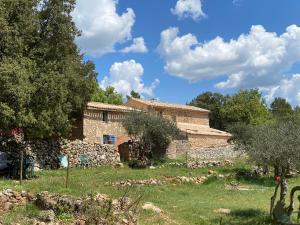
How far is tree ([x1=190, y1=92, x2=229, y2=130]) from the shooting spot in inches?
2995

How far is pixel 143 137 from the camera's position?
121 feet

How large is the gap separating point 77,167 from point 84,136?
9.84m

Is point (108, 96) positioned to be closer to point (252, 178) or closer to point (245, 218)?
point (252, 178)

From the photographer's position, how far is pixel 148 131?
37000 millimetres

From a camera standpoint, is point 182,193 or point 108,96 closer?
point 182,193

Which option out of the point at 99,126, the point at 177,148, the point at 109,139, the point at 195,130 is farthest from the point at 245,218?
the point at 195,130

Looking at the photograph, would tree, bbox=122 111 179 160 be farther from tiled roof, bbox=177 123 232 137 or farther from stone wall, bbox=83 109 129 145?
tiled roof, bbox=177 123 232 137

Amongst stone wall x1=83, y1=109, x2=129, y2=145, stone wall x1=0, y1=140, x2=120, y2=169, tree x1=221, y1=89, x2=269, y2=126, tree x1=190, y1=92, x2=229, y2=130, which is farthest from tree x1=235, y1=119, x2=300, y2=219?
tree x1=190, y1=92, x2=229, y2=130

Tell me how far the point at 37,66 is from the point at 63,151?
6.80m

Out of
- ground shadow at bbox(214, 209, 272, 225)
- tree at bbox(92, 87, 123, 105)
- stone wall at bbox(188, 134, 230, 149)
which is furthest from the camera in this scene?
tree at bbox(92, 87, 123, 105)

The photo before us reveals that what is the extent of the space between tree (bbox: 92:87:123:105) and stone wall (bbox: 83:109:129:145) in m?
20.8

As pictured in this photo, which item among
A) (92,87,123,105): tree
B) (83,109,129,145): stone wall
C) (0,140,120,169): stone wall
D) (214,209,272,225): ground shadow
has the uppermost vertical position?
(92,87,123,105): tree

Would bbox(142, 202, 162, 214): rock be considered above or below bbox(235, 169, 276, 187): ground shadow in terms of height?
below

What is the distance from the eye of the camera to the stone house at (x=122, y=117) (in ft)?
139
